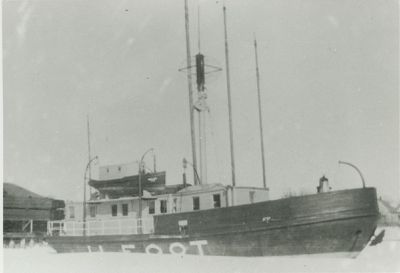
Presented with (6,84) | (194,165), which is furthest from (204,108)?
(6,84)

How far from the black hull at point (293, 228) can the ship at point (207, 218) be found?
32 mm

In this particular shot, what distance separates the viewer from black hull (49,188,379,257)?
17.0 meters

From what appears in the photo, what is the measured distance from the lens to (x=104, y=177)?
24.9m

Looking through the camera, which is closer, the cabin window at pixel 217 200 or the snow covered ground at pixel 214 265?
the snow covered ground at pixel 214 265

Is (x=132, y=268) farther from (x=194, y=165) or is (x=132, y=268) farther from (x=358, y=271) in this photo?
(x=194, y=165)

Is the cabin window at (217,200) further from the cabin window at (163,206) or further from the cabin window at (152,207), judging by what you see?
the cabin window at (152,207)

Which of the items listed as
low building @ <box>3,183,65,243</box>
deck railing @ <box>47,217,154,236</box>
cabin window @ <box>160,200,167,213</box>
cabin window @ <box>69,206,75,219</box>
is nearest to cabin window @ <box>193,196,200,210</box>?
cabin window @ <box>160,200,167,213</box>

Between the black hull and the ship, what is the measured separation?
0.03 metres

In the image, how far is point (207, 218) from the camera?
1905cm

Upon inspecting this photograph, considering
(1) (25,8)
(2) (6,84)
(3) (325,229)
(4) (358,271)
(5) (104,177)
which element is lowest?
(4) (358,271)

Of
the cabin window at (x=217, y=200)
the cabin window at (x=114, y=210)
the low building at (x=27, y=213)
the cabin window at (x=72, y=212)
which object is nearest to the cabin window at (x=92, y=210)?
the cabin window at (x=114, y=210)

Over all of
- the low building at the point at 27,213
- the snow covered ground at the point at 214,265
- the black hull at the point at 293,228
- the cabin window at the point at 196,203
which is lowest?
the snow covered ground at the point at 214,265

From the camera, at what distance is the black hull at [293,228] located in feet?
55.8

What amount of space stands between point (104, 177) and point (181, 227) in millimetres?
6579
